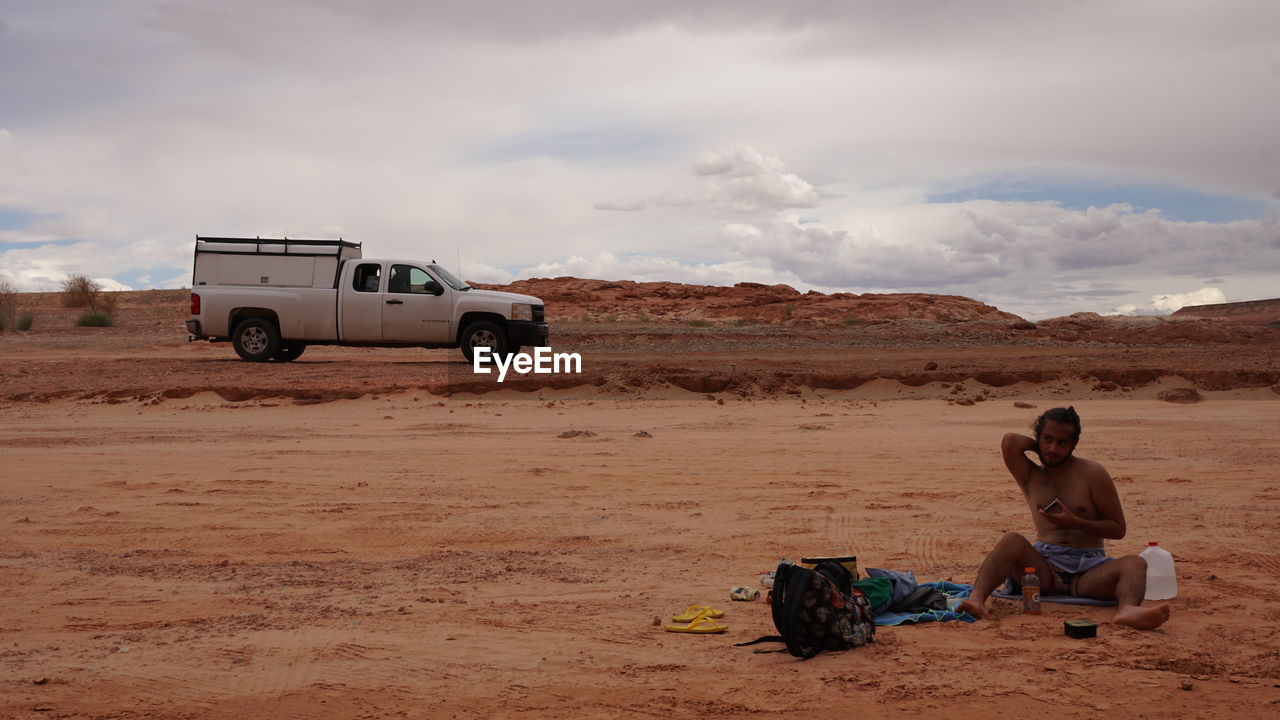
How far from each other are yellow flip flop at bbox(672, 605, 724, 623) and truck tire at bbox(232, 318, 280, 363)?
16.5 m

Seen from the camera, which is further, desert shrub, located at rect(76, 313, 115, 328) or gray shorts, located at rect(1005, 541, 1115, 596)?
desert shrub, located at rect(76, 313, 115, 328)

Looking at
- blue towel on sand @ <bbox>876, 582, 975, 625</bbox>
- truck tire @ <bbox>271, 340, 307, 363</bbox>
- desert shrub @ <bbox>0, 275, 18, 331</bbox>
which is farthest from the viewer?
desert shrub @ <bbox>0, 275, 18, 331</bbox>

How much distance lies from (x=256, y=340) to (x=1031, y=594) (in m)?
17.9

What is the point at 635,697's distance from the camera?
180 inches

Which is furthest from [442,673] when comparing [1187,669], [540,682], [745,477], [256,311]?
[256,311]

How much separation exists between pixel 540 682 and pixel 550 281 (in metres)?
61.2

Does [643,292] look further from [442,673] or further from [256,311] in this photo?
[442,673]

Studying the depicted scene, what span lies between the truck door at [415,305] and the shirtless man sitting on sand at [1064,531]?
1521cm

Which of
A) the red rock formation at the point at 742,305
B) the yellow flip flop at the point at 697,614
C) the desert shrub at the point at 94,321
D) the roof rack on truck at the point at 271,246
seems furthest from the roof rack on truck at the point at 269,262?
the red rock formation at the point at 742,305

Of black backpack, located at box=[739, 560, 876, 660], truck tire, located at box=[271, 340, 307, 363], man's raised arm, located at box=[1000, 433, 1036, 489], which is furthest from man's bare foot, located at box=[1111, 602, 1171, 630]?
truck tire, located at box=[271, 340, 307, 363]

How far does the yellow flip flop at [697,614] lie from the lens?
18.5 feet

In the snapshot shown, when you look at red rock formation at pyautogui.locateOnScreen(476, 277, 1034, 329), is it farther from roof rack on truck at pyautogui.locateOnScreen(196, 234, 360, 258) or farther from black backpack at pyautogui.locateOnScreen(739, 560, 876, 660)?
black backpack at pyautogui.locateOnScreen(739, 560, 876, 660)

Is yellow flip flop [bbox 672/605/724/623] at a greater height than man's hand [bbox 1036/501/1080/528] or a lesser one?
lesser

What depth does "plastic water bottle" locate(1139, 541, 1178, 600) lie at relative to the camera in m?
5.82
